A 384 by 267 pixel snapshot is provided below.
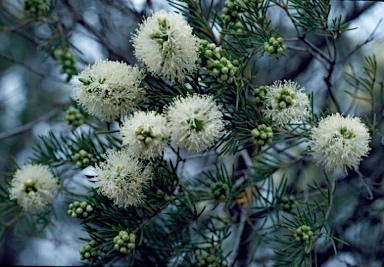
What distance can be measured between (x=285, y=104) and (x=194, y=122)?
6.1 inches

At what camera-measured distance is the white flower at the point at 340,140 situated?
747 millimetres

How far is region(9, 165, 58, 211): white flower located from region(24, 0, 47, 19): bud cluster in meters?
0.42

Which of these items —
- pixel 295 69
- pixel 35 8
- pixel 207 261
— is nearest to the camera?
pixel 207 261

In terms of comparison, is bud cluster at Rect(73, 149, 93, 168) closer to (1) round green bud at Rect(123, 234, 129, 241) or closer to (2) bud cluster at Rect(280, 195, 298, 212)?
(1) round green bud at Rect(123, 234, 129, 241)

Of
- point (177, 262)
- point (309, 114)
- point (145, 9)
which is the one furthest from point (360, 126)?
point (145, 9)

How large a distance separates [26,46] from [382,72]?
5.18ft

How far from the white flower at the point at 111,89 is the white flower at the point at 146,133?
0.16 ft

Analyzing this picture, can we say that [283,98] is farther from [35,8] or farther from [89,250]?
[35,8]

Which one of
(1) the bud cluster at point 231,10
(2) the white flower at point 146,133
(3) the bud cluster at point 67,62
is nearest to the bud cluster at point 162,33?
(2) the white flower at point 146,133

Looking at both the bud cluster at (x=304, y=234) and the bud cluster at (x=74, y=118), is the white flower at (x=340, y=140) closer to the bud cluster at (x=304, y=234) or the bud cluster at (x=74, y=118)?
the bud cluster at (x=304, y=234)

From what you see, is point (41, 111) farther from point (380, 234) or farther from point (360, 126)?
point (360, 126)

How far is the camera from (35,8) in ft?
3.94

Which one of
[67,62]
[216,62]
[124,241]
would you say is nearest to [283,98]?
[216,62]

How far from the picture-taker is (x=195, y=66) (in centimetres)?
74
